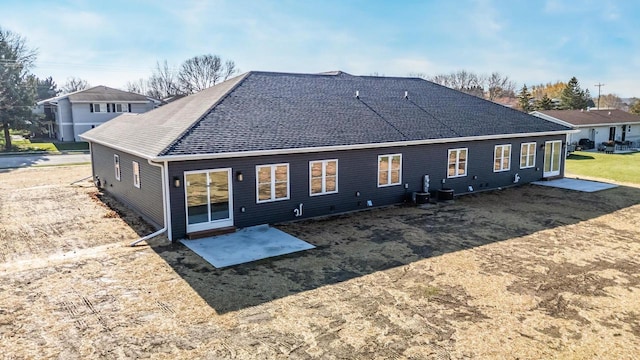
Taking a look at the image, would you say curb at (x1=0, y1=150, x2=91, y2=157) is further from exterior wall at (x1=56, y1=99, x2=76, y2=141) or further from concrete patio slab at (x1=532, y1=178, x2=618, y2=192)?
concrete patio slab at (x1=532, y1=178, x2=618, y2=192)

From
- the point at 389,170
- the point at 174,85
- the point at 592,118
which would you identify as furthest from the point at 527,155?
the point at 174,85

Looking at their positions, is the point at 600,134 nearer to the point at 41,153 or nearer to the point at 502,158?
the point at 502,158

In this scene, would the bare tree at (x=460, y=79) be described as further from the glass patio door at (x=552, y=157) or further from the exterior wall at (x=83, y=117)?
the glass patio door at (x=552, y=157)

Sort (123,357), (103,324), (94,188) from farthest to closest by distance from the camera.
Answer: (94,188), (103,324), (123,357)

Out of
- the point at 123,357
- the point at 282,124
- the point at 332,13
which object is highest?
the point at 332,13

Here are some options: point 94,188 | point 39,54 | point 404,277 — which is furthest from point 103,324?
point 39,54

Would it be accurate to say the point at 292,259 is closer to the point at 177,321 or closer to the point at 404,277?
the point at 404,277

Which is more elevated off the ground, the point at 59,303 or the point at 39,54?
the point at 39,54
